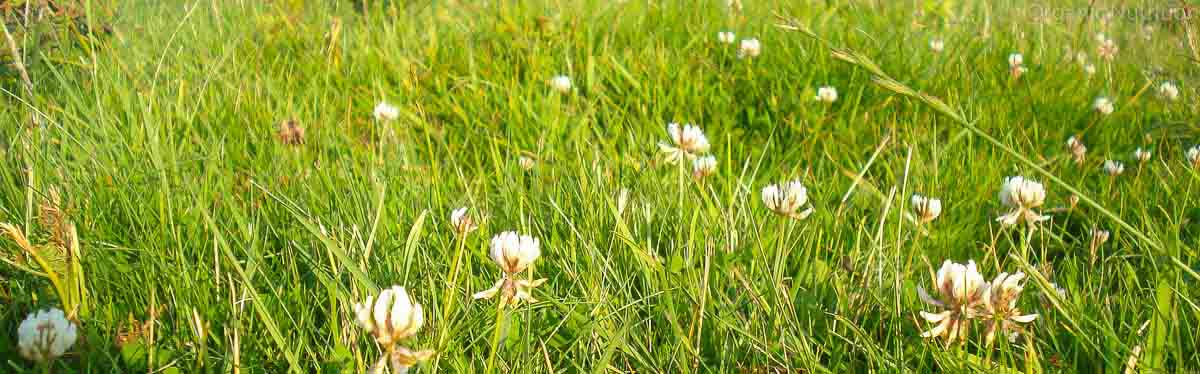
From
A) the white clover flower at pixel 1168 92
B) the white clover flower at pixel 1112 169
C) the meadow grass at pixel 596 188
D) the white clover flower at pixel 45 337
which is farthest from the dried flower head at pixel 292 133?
the white clover flower at pixel 1168 92

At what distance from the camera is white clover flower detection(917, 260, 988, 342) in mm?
1097

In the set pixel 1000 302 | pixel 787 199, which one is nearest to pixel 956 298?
pixel 1000 302

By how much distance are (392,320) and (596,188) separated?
0.83m

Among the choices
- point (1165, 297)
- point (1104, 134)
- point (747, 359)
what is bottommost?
point (1104, 134)

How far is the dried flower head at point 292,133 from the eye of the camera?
2018mm

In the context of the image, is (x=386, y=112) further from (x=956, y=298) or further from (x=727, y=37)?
(x=956, y=298)

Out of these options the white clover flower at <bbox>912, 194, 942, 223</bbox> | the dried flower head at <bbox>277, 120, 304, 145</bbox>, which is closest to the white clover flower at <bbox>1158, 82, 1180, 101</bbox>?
the white clover flower at <bbox>912, 194, 942, 223</bbox>

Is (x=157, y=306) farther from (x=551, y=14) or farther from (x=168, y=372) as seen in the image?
(x=551, y=14)

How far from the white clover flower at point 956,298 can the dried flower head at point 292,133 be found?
4.77 ft

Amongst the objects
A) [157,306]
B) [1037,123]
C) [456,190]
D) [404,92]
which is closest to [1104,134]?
[1037,123]

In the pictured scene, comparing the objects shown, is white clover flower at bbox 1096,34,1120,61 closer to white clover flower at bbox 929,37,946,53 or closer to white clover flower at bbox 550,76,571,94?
white clover flower at bbox 929,37,946,53

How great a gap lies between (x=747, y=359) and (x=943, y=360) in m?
0.28

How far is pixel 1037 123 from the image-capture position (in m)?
2.58

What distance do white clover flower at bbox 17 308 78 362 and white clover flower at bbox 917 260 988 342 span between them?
1085mm
